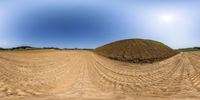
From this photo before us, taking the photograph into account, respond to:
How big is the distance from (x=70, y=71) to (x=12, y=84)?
17.4ft

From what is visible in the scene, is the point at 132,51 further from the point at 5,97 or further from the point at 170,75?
the point at 5,97

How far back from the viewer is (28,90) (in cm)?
1409

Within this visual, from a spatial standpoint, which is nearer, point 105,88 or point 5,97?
point 5,97

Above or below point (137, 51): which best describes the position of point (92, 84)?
below

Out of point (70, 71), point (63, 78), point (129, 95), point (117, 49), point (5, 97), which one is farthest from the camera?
point (117, 49)

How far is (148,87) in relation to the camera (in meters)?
15.4

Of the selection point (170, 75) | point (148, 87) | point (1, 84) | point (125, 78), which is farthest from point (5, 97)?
point (170, 75)

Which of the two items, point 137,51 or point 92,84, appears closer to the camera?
point 92,84

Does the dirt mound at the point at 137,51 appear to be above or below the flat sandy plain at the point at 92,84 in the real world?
above

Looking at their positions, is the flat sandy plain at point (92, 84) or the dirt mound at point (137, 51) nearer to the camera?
the flat sandy plain at point (92, 84)

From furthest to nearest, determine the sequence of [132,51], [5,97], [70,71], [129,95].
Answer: [132,51] < [70,71] < [129,95] < [5,97]

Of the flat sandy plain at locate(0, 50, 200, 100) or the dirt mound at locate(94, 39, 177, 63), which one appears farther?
the dirt mound at locate(94, 39, 177, 63)

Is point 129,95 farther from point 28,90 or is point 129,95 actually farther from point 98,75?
A: point 98,75

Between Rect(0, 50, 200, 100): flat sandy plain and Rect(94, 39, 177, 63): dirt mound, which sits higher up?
Rect(94, 39, 177, 63): dirt mound
